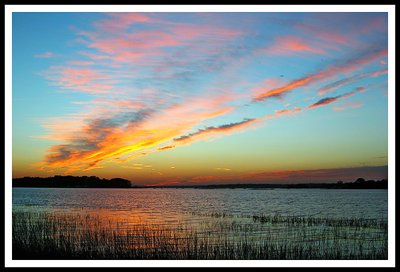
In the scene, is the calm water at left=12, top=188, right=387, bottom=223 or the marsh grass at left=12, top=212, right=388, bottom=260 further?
the calm water at left=12, top=188, right=387, bottom=223

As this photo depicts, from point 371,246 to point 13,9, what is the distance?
1812cm

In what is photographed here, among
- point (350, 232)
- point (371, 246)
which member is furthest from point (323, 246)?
point (350, 232)

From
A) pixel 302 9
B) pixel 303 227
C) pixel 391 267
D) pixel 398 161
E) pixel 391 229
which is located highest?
pixel 302 9

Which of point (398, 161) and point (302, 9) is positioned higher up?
point (302, 9)

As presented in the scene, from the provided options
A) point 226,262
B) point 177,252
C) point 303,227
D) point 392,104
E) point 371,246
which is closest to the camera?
point 226,262

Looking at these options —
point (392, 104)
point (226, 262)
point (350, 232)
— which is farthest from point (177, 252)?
point (350, 232)

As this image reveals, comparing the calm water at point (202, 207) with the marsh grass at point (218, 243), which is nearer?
the marsh grass at point (218, 243)

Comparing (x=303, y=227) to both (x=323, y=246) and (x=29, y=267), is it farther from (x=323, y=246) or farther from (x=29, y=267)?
(x=29, y=267)

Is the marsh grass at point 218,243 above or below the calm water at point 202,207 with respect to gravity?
above

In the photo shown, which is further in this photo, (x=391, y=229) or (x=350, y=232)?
(x=350, y=232)

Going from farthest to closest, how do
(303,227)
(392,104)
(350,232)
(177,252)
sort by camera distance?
(303,227), (350,232), (177,252), (392,104)

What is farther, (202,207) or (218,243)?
(202,207)

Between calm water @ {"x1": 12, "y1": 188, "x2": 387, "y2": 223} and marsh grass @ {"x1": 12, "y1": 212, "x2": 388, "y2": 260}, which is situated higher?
marsh grass @ {"x1": 12, "y1": 212, "x2": 388, "y2": 260}

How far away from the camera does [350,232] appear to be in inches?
945
